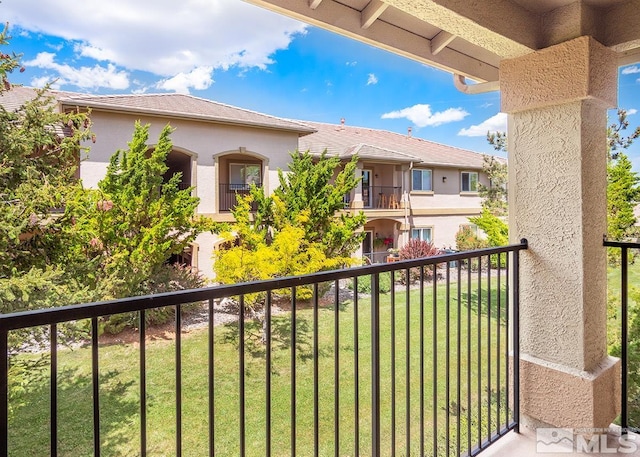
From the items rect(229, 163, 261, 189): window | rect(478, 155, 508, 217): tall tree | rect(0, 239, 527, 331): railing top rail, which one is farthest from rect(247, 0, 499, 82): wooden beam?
rect(229, 163, 261, 189): window

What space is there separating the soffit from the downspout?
44cm

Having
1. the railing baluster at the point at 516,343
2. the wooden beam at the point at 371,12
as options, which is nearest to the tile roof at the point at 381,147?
the wooden beam at the point at 371,12

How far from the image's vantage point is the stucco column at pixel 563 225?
1829 millimetres

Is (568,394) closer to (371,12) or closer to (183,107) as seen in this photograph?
(371,12)

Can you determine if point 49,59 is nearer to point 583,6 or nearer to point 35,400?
point 35,400

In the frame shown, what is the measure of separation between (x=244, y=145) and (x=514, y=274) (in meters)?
8.81

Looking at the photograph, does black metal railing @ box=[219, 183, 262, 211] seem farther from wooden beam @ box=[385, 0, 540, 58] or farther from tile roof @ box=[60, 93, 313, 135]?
wooden beam @ box=[385, 0, 540, 58]

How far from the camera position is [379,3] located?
1767 mm

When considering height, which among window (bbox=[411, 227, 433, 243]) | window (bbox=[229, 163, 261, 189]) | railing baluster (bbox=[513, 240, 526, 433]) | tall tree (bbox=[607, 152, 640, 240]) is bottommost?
railing baluster (bbox=[513, 240, 526, 433])

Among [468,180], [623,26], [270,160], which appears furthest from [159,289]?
[468,180]

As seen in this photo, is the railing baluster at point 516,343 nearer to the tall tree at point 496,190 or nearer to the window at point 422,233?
the tall tree at point 496,190

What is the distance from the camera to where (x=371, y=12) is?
1.82 meters

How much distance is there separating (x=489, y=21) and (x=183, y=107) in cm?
898

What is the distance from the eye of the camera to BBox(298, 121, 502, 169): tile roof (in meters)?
12.1
